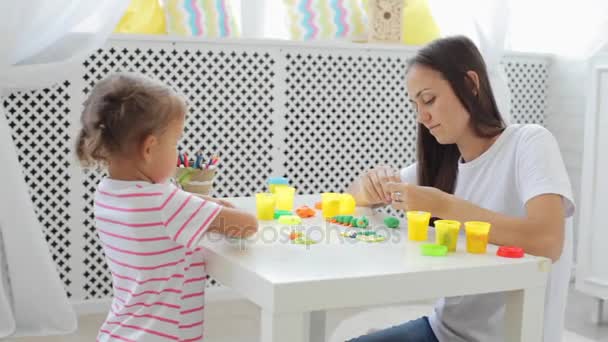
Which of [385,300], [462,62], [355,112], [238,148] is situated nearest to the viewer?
[385,300]

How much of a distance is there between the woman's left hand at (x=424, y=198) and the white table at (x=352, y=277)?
96 mm

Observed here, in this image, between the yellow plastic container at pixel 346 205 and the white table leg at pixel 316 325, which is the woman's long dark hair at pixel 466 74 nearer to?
the yellow plastic container at pixel 346 205

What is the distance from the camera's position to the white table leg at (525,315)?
1.20 m

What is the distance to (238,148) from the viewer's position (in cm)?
298

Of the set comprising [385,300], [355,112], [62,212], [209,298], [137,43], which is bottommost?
[209,298]

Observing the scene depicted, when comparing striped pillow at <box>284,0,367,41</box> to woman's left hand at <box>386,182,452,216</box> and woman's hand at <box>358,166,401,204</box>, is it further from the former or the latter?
woman's left hand at <box>386,182,452,216</box>

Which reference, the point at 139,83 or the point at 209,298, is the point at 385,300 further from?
the point at 209,298

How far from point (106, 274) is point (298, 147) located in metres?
0.93

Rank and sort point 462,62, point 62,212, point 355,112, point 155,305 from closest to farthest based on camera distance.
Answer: point 155,305, point 462,62, point 62,212, point 355,112

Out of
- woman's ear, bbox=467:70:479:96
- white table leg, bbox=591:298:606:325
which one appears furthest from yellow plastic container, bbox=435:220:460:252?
white table leg, bbox=591:298:606:325

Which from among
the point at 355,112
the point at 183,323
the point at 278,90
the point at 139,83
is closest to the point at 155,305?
the point at 183,323

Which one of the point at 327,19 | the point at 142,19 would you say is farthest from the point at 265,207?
the point at 327,19

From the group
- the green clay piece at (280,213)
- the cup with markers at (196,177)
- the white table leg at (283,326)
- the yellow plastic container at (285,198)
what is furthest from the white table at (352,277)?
the cup with markers at (196,177)

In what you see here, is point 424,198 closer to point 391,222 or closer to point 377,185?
point 391,222
